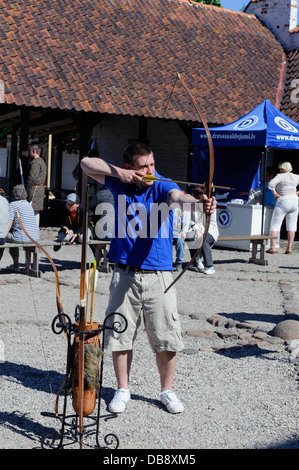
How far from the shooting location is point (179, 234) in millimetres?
9828

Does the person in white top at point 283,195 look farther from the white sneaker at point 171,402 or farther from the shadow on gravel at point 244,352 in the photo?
the white sneaker at point 171,402

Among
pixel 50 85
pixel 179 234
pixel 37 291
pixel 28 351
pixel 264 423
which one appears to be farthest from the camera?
pixel 50 85

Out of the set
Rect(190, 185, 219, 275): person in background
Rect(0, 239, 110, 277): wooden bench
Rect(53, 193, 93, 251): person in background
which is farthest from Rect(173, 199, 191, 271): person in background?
Rect(53, 193, 93, 251): person in background

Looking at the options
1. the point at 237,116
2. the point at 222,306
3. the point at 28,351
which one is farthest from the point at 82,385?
the point at 237,116

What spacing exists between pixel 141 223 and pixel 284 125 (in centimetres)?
947

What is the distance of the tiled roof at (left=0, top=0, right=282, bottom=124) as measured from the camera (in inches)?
553

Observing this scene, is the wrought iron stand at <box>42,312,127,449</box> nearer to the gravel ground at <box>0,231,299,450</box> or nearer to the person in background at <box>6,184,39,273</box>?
the gravel ground at <box>0,231,299,450</box>

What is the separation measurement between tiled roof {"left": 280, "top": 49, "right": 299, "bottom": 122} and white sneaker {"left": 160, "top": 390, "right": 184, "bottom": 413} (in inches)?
528

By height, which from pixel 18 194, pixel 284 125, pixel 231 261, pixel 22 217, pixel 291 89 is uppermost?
pixel 291 89

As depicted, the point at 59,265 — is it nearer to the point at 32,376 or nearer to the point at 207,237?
the point at 207,237

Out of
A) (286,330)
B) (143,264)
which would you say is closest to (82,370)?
(143,264)

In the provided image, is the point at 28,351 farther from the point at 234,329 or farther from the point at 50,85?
the point at 50,85

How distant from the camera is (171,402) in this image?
425 cm

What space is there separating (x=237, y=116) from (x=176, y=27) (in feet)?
10.6
